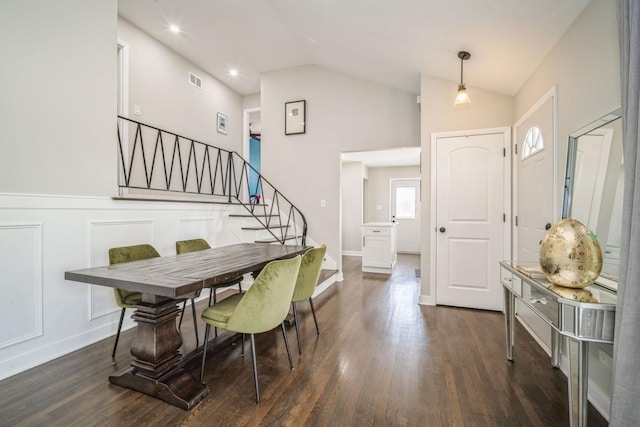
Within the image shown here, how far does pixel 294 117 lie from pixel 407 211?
4.33 m

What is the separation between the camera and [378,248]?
5.21 m

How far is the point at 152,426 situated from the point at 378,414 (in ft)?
3.94

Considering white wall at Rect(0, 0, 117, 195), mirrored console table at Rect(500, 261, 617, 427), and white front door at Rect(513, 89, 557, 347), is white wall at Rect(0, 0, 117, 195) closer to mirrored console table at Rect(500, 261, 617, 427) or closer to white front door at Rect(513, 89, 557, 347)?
mirrored console table at Rect(500, 261, 617, 427)

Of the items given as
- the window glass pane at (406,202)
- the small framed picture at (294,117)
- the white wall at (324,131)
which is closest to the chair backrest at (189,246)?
the white wall at (324,131)

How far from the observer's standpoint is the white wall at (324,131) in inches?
171

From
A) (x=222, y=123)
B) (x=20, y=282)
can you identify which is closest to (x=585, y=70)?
(x=20, y=282)

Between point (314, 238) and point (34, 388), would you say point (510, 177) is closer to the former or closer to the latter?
point (314, 238)

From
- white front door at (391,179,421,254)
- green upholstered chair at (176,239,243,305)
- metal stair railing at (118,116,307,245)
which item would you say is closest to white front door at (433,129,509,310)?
metal stair railing at (118,116,307,245)

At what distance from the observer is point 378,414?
1578mm

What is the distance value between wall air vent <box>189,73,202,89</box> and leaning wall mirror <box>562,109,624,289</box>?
198 inches

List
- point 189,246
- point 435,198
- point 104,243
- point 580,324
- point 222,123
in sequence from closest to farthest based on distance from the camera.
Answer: point 580,324, point 104,243, point 189,246, point 435,198, point 222,123

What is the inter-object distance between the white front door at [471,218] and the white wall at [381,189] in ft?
13.8

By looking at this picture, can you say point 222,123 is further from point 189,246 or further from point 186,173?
point 189,246

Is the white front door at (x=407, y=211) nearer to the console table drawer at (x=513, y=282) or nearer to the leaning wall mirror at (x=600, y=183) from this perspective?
the console table drawer at (x=513, y=282)
